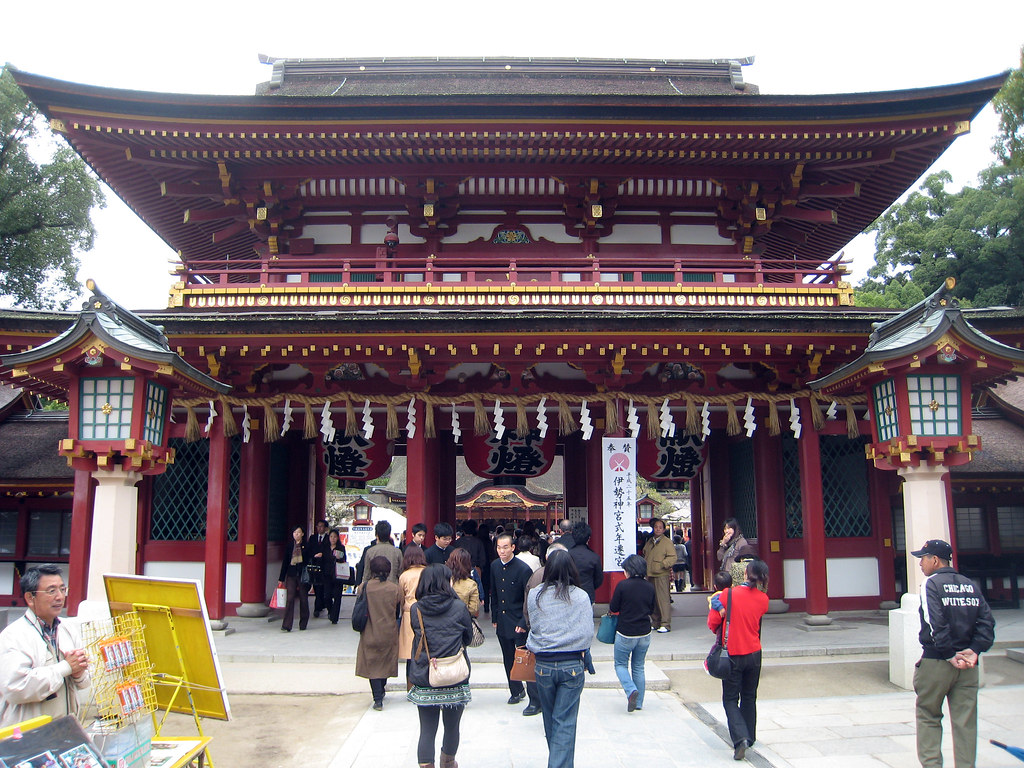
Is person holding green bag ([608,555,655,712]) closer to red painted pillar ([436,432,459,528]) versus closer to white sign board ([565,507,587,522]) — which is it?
white sign board ([565,507,587,522])

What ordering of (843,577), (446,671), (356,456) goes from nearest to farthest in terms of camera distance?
1. (446,671)
2. (843,577)
3. (356,456)

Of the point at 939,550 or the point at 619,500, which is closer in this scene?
the point at 939,550

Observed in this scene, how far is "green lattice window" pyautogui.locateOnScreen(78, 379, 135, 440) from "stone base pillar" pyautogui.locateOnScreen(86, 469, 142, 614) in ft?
1.49

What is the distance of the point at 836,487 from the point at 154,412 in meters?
10.8

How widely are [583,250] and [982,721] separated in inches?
357

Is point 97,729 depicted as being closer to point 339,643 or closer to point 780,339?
point 339,643

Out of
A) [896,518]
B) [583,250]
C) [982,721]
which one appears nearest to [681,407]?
[583,250]

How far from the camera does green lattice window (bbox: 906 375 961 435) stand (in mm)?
8094

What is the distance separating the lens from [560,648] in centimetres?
485

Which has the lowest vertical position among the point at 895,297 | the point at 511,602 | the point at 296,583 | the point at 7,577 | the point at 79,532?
the point at 7,577

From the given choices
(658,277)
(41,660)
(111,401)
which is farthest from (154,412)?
(658,277)

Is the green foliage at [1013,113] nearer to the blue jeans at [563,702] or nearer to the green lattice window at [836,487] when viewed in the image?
the green lattice window at [836,487]

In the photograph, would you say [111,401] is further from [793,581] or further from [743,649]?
[793,581]

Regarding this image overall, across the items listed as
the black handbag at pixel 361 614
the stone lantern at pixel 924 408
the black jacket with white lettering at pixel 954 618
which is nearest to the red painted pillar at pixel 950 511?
the stone lantern at pixel 924 408
